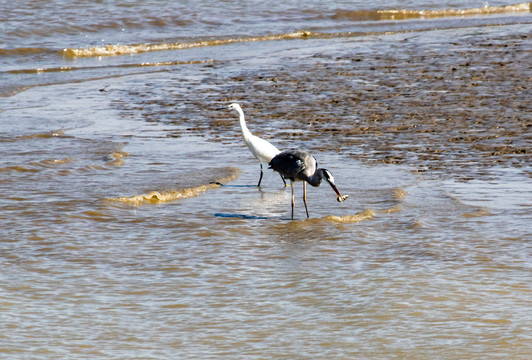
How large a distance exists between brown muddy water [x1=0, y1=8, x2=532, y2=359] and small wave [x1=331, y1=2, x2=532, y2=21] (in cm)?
1241

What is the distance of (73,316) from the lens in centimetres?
570

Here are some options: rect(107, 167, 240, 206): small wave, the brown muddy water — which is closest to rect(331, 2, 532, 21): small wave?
the brown muddy water

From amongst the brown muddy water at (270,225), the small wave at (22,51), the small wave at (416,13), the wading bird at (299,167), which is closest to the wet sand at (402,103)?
the brown muddy water at (270,225)

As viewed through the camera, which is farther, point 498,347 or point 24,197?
point 24,197

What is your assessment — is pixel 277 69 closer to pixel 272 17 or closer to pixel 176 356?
pixel 272 17

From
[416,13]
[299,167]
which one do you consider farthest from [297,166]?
[416,13]

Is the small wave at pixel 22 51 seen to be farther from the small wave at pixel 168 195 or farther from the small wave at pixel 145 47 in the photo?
the small wave at pixel 168 195

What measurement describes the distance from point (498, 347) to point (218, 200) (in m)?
4.10

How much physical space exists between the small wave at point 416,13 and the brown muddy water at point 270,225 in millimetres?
12410

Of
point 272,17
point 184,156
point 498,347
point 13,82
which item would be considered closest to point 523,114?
point 184,156

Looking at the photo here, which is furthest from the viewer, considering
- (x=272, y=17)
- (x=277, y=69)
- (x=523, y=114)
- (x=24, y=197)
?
(x=272, y=17)

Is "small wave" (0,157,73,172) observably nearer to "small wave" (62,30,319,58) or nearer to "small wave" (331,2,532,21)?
"small wave" (62,30,319,58)

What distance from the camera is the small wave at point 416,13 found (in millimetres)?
27641

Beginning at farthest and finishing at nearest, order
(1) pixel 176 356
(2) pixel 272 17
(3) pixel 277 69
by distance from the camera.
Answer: (2) pixel 272 17 < (3) pixel 277 69 < (1) pixel 176 356
